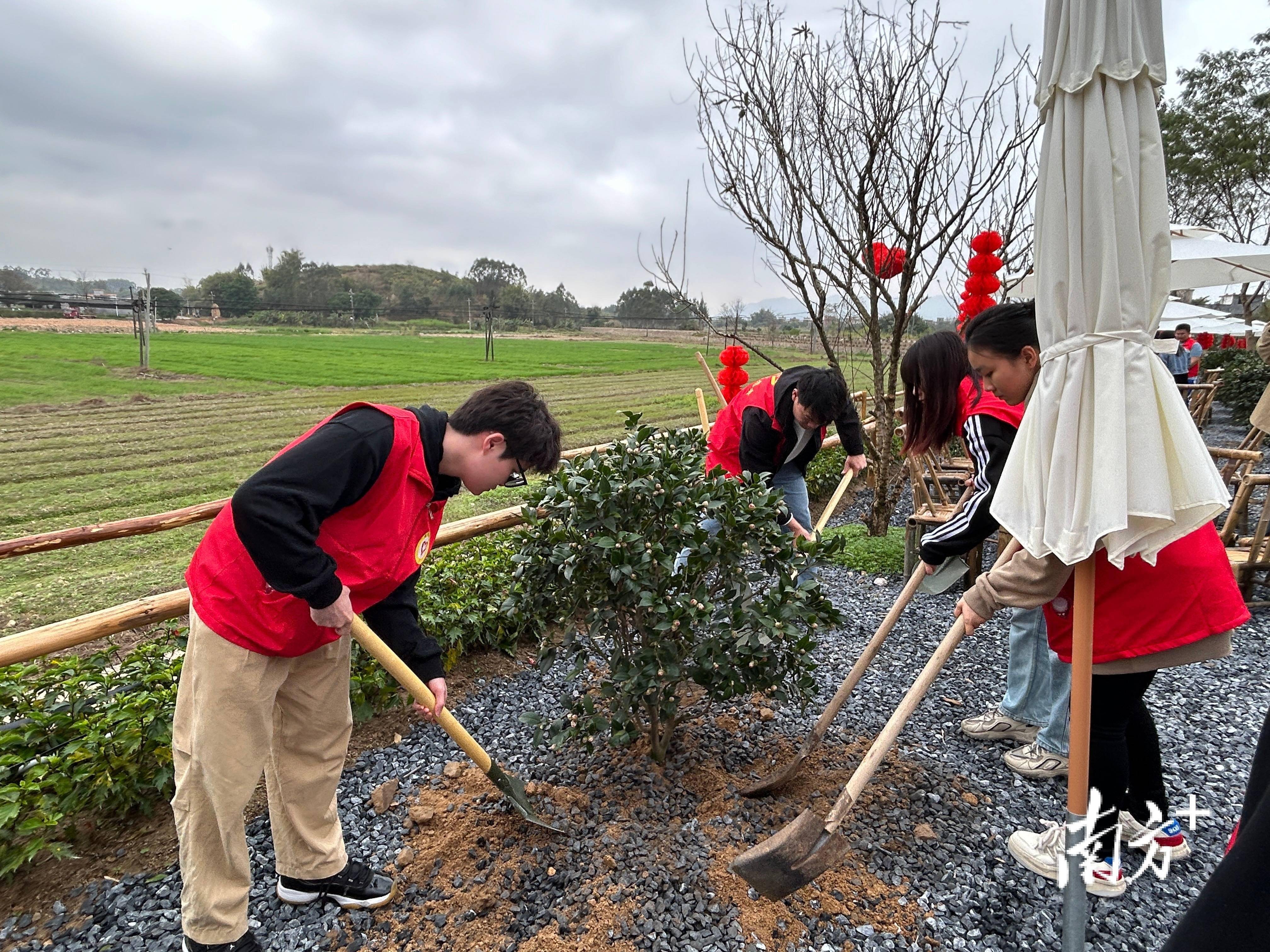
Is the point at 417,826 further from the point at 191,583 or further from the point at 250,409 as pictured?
the point at 250,409

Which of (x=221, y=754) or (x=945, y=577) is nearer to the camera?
(x=221, y=754)

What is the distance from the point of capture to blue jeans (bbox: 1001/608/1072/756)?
2.85m

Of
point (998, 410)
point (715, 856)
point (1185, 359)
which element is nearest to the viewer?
point (715, 856)

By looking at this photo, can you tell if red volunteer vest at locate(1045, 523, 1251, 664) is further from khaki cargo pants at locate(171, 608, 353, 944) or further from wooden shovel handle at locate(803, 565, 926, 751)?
khaki cargo pants at locate(171, 608, 353, 944)

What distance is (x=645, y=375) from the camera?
77.5 feet

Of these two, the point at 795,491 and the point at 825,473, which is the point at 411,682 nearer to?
the point at 795,491

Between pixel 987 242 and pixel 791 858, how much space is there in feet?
13.6

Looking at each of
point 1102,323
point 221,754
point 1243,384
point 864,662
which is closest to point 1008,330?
point 1102,323

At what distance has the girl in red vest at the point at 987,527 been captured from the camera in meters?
2.55

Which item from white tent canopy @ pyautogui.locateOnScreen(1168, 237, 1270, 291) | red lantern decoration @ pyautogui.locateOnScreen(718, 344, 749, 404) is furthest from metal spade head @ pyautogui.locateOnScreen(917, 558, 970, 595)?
white tent canopy @ pyautogui.locateOnScreen(1168, 237, 1270, 291)

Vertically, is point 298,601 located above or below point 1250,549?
above

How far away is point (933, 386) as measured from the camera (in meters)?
3.14

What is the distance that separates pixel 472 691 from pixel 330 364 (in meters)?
19.1

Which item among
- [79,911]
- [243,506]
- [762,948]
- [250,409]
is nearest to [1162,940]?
[762,948]
